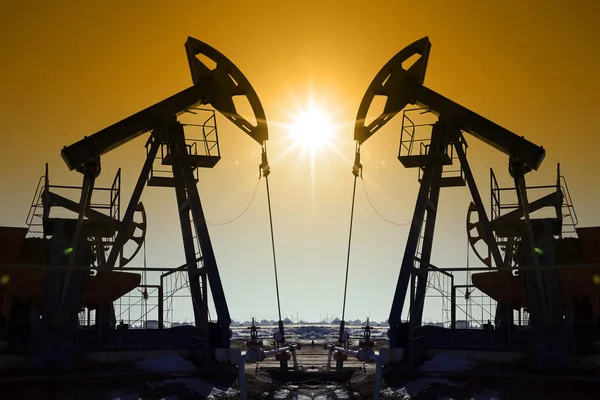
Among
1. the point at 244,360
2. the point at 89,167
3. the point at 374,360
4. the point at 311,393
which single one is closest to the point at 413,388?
the point at 374,360

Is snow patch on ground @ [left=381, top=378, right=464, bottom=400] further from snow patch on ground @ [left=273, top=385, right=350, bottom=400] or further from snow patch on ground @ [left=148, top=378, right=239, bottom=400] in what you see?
snow patch on ground @ [left=148, top=378, right=239, bottom=400]

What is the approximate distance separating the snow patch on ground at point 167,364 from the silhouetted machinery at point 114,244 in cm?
98

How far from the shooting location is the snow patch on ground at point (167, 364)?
25.7 metres

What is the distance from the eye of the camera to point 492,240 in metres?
→ 28.5

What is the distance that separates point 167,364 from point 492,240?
1157 cm

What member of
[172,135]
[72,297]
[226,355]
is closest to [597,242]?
[226,355]

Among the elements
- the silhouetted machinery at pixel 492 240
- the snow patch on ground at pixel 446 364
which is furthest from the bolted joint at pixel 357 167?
the snow patch on ground at pixel 446 364

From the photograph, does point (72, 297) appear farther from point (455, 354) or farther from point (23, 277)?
point (455, 354)

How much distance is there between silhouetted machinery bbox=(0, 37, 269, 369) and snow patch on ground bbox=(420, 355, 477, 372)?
22.1 ft

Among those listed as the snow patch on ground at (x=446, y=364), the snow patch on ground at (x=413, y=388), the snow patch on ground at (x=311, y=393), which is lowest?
the snow patch on ground at (x=311, y=393)

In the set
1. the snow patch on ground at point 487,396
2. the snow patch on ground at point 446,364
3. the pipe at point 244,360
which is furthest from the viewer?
the snow patch on ground at point 446,364

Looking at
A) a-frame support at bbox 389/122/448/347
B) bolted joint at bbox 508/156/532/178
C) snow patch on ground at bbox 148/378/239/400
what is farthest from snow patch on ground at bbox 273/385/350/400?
bolted joint at bbox 508/156/532/178

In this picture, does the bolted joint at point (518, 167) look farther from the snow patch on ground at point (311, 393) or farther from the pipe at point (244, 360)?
the pipe at point (244, 360)

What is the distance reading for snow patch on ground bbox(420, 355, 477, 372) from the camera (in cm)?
2542
